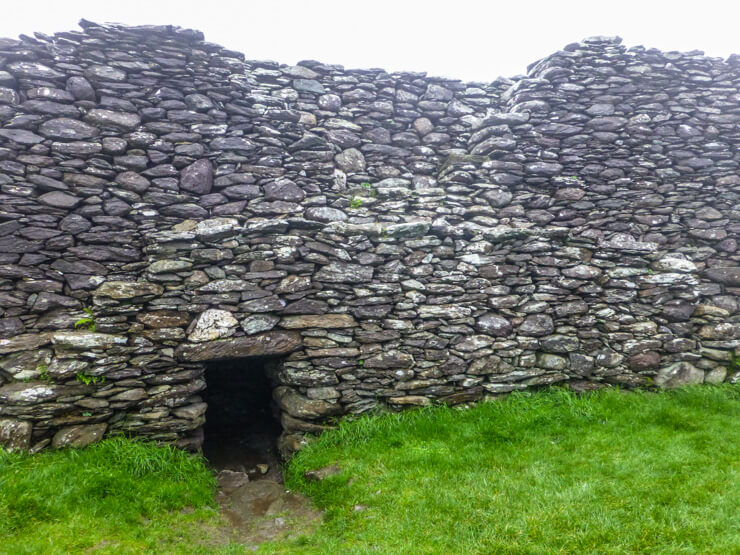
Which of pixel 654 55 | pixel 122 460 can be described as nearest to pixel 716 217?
pixel 654 55

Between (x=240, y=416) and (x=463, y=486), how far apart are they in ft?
16.2

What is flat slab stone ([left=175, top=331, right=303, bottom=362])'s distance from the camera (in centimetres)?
639

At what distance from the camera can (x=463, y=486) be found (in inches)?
206

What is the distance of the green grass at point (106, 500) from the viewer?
4480 mm

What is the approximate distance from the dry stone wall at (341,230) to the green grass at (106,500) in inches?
15.0

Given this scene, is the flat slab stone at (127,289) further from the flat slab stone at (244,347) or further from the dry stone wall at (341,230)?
the flat slab stone at (244,347)

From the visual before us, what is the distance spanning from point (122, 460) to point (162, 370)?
3.93 ft

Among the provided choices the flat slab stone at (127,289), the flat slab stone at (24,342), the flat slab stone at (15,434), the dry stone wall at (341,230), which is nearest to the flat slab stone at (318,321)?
the dry stone wall at (341,230)

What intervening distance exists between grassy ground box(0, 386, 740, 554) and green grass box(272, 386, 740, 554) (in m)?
0.02

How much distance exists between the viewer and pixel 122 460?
18.7 feet

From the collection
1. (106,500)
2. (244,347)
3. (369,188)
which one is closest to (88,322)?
(244,347)

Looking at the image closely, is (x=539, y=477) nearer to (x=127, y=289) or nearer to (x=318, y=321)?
(x=318, y=321)

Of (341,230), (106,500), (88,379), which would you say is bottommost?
(106,500)

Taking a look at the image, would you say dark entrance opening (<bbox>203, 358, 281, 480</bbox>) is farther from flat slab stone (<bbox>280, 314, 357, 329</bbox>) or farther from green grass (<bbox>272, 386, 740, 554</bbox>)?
green grass (<bbox>272, 386, 740, 554</bbox>)
